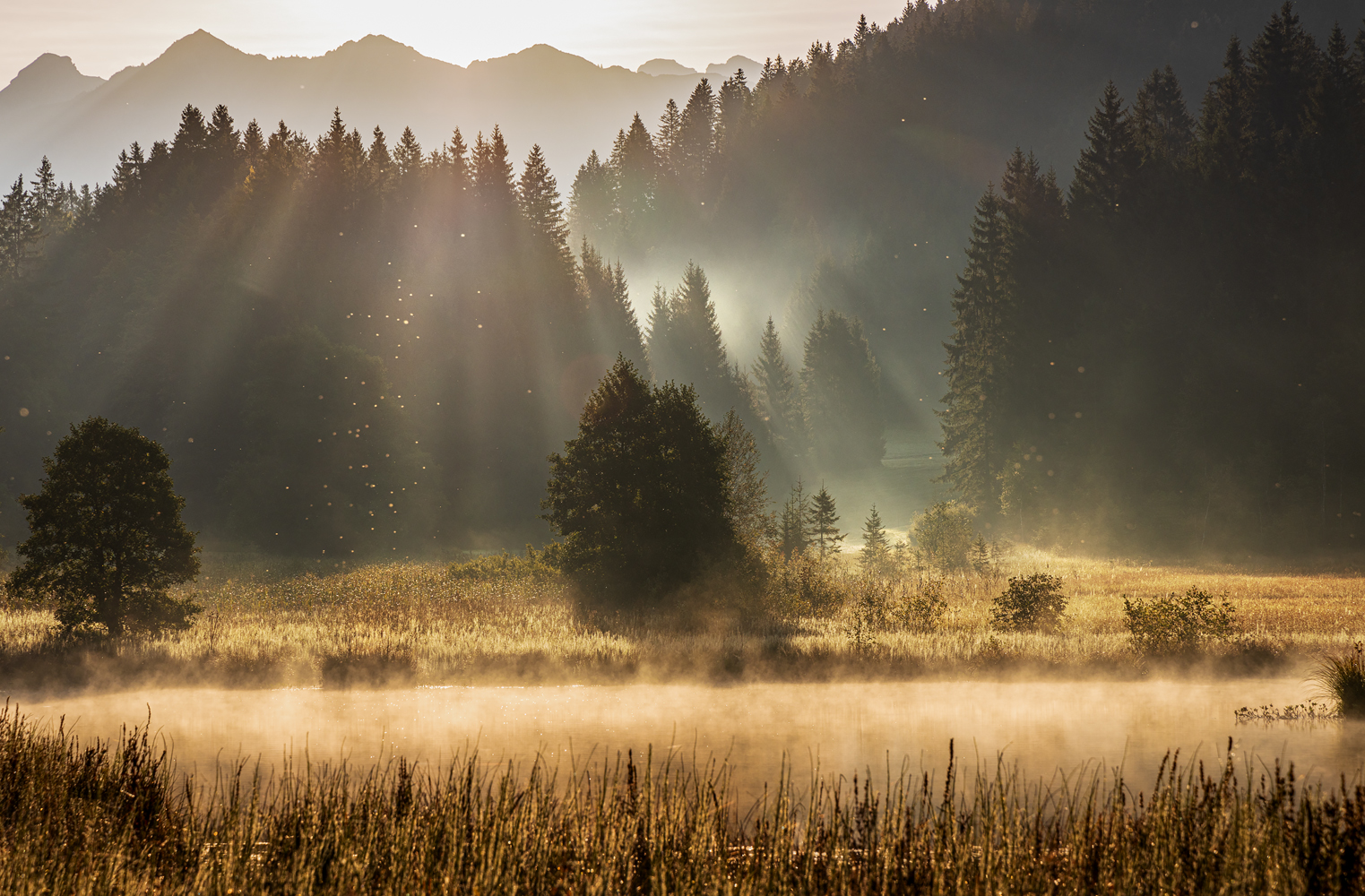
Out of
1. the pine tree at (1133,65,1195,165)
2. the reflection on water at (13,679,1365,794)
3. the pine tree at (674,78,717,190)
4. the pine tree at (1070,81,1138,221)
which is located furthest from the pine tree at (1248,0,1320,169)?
the pine tree at (674,78,717,190)

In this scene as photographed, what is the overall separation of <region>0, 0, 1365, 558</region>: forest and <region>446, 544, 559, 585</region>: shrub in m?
16.7

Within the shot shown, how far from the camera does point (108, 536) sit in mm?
20438

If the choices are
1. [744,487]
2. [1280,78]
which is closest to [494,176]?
[744,487]

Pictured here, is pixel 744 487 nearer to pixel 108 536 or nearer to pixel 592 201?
pixel 108 536

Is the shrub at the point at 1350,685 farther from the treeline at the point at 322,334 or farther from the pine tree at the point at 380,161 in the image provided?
the pine tree at the point at 380,161

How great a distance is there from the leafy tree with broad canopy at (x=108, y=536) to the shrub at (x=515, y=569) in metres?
10.9

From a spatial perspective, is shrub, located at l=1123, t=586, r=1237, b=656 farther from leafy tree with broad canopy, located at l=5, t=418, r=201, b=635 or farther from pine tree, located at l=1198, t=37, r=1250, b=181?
pine tree, located at l=1198, t=37, r=1250, b=181

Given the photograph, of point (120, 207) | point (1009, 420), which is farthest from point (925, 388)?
point (120, 207)

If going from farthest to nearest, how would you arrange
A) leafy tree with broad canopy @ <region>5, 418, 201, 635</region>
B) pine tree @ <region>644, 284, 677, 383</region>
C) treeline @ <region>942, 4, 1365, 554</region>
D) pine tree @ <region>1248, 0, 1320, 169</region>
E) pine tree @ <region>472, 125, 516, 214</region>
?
1. pine tree @ <region>644, 284, 677, 383</region>
2. pine tree @ <region>472, 125, 516, 214</region>
3. pine tree @ <region>1248, 0, 1320, 169</region>
4. treeline @ <region>942, 4, 1365, 554</region>
5. leafy tree with broad canopy @ <region>5, 418, 201, 635</region>

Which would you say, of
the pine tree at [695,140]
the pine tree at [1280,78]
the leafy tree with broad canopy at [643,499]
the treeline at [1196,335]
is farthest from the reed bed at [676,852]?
the pine tree at [695,140]

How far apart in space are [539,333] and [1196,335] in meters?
44.0

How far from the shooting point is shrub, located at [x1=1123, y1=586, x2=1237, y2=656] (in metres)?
20.2

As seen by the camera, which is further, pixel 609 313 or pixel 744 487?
pixel 609 313

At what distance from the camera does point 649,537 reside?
83.0 ft
